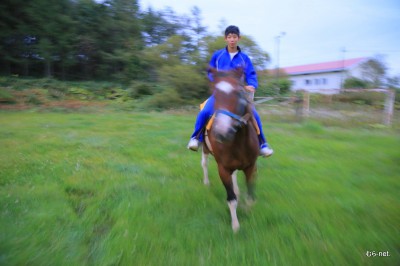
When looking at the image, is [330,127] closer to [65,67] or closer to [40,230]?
[40,230]

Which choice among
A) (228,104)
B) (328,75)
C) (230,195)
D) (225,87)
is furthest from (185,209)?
(328,75)

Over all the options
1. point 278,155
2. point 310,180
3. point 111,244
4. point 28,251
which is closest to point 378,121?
point 278,155

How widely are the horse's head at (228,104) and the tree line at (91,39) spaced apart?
20067mm

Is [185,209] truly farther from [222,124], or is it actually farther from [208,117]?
[222,124]

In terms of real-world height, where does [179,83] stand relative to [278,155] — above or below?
above

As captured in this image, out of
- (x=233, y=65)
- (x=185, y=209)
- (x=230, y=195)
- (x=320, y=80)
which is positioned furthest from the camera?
(x=320, y=80)

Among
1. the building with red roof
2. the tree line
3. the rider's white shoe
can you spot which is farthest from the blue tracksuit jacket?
the building with red roof

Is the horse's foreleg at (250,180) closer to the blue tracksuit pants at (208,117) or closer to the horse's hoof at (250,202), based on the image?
the horse's hoof at (250,202)

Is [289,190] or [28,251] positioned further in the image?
[289,190]

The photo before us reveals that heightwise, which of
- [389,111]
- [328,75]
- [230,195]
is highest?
[328,75]

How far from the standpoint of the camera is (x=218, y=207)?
446 cm

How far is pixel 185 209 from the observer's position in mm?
4340

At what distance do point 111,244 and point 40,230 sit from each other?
99 centimetres

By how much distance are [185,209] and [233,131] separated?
5.68ft
